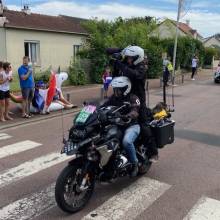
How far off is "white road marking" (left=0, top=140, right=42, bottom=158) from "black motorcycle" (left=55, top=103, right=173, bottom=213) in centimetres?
291

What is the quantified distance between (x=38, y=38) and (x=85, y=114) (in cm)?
1957

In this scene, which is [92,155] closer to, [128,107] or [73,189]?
[73,189]

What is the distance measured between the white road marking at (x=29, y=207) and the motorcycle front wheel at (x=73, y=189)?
365mm

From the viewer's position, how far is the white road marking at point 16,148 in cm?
751

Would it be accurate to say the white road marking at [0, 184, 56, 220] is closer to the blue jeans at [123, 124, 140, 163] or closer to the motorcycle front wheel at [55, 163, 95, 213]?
the motorcycle front wheel at [55, 163, 95, 213]

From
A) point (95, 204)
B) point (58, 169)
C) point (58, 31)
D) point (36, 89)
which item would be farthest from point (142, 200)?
point (58, 31)

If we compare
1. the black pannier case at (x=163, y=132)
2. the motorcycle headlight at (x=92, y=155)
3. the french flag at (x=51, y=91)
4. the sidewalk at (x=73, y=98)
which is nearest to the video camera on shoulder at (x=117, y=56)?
the black pannier case at (x=163, y=132)

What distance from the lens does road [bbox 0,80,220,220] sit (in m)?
4.91

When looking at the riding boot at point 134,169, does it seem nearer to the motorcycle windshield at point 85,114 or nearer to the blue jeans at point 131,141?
the blue jeans at point 131,141

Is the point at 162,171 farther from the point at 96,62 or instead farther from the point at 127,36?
the point at 127,36

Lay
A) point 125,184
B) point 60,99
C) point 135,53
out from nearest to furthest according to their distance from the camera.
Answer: point 135,53 → point 125,184 → point 60,99

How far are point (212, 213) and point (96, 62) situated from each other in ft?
52.1

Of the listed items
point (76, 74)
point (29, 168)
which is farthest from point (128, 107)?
point (76, 74)

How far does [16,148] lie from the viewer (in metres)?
7.90
